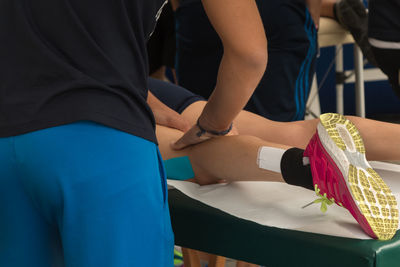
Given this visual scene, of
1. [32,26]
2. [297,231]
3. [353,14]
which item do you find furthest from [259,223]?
[353,14]

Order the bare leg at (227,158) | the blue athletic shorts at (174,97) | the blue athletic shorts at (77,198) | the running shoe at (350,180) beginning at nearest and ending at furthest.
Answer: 1. the blue athletic shorts at (77,198)
2. the running shoe at (350,180)
3. the bare leg at (227,158)
4. the blue athletic shorts at (174,97)

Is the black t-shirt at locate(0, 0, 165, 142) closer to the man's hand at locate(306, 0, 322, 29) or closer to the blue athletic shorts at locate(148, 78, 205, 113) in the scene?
the blue athletic shorts at locate(148, 78, 205, 113)

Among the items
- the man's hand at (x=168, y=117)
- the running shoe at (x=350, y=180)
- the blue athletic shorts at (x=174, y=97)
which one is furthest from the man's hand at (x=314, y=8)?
the running shoe at (x=350, y=180)

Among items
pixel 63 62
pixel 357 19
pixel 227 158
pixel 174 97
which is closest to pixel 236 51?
pixel 63 62

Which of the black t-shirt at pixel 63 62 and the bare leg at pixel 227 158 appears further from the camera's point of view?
the bare leg at pixel 227 158

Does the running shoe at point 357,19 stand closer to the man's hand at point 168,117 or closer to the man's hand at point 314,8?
the man's hand at point 314,8

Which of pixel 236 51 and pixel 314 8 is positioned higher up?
pixel 236 51

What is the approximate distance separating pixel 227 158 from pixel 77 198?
2.19ft

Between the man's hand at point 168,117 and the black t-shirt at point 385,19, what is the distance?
0.68m

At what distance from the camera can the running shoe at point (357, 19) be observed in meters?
2.34

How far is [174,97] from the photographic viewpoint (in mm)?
1664

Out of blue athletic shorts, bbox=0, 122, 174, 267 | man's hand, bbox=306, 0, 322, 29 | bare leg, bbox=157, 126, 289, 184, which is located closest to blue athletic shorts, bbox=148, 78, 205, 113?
bare leg, bbox=157, 126, 289, 184

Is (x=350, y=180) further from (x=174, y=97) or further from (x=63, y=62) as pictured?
(x=174, y=97)

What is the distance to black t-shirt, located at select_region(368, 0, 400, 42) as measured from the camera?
1682mm
